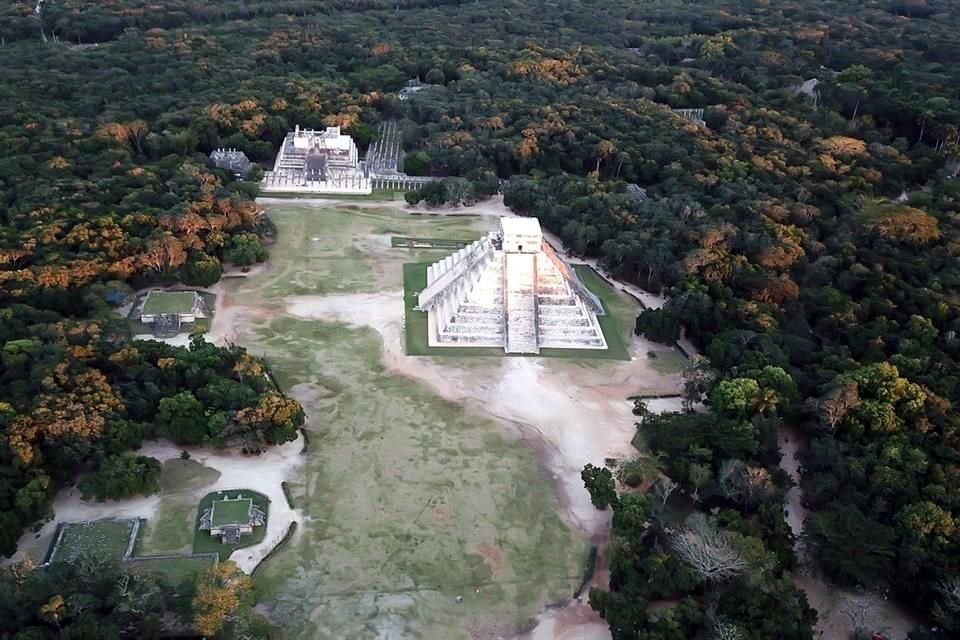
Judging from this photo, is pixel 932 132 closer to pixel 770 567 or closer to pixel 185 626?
pixel 770 567

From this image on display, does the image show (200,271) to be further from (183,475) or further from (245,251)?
(183,475)

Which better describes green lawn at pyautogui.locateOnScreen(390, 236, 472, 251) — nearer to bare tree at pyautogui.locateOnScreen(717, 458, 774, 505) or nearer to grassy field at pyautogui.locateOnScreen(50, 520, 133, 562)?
bare tree at pyautogui.locateOnScreen(717, 458, 774, 505)

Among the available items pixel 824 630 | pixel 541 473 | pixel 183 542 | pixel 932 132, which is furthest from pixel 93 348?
pixel 932 132

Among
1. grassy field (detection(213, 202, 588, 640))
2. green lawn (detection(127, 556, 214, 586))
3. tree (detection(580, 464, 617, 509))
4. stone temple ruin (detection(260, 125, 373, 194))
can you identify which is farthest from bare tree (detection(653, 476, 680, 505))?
stone temple ruin (detection(260, 125, 373, 194))

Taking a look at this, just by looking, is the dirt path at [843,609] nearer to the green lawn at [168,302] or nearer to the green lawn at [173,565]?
the green lawn at [173,565]

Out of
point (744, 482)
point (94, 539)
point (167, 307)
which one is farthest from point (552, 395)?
point (167, 307)
